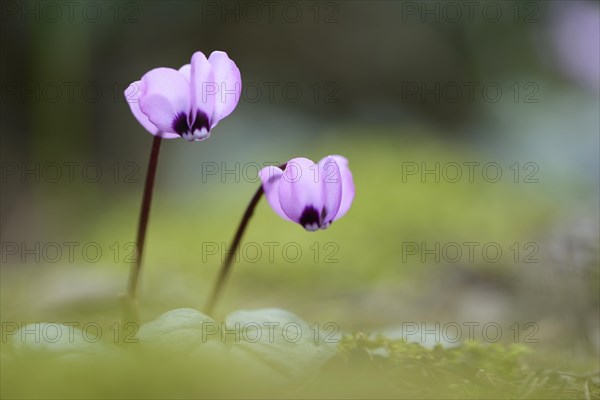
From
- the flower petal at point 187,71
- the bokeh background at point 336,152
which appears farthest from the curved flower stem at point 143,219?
the bokeh background at point 336,152

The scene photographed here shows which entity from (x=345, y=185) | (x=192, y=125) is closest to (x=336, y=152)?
(x=345, y=185)

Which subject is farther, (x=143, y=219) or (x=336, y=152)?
(x=336, y=152)

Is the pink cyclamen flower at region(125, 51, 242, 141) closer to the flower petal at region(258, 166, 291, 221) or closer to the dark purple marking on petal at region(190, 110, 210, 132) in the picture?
the dark purple marking on petal at region(190, 110, 210, 132)

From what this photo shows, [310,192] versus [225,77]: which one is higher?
[225,77]

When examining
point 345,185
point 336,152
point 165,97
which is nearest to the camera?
point 165,97

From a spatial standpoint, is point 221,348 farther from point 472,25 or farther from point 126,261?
point 472,25

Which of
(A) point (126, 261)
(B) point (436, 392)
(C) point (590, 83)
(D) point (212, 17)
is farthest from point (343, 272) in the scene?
(D) point (212, 17)

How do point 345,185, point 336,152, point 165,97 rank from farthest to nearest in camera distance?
1. point 336,152
2. point 345,185
3. point 165,97

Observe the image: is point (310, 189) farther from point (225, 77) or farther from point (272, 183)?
point (225, 77)
